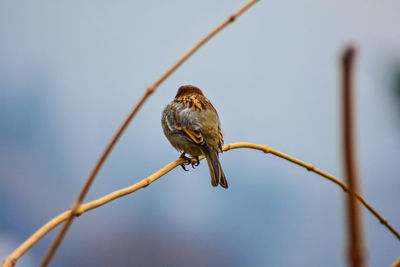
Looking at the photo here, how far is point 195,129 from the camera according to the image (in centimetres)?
197

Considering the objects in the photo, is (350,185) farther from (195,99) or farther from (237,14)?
(195,99)

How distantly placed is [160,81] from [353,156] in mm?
275

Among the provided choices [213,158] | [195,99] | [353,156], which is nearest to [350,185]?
[353,156]

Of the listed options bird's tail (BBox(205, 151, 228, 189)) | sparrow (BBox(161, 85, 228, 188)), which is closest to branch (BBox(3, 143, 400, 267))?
bird's tail (BBox(205, 151, 228, 189))

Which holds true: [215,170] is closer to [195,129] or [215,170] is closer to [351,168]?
[195,129]

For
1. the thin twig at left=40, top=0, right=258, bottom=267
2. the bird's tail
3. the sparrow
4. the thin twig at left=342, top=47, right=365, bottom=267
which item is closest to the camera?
the thin twig at left=342, top=47, right=365, bottom=267

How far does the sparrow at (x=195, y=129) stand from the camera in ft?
6.30

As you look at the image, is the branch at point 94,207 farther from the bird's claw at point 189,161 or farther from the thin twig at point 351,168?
the bird's claw at point 189,161

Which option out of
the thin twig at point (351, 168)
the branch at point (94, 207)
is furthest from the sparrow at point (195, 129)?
the thin twig at point (351, 168)

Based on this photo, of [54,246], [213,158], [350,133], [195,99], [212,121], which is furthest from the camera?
[195,99]

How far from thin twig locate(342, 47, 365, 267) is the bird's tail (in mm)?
1580

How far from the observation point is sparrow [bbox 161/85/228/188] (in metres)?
1.92

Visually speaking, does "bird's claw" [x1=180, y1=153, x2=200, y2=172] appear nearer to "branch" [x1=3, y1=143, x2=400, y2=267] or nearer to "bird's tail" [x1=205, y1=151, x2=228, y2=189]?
"bird's tail" [x1=205, y1=151, x2=228, y2=189]

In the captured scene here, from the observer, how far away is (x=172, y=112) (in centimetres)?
209
